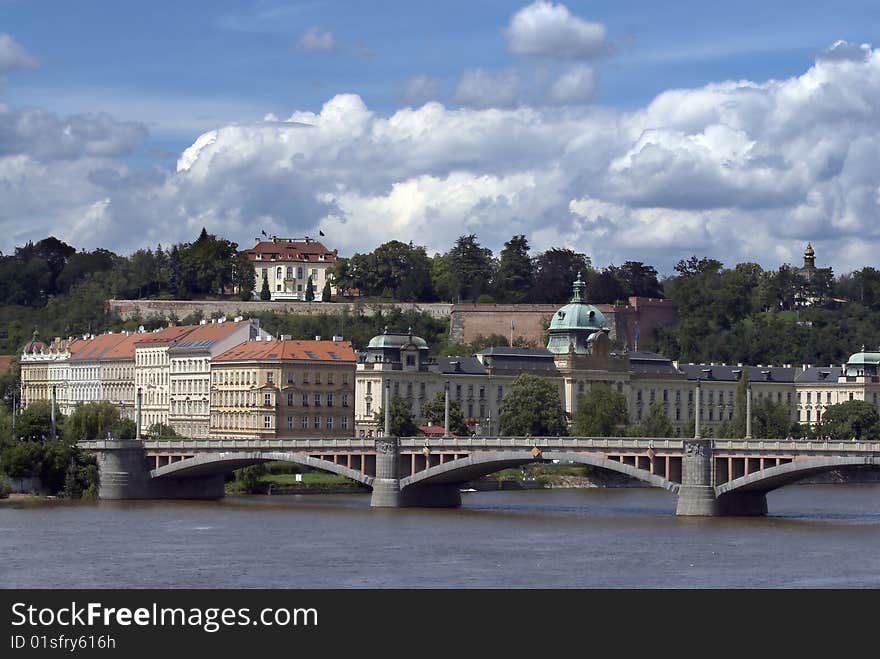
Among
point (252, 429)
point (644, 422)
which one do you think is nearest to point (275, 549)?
Result: point (252, 429)

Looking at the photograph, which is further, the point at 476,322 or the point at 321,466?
the point at 476,322

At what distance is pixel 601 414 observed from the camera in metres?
139

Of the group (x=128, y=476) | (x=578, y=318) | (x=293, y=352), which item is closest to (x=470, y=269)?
(x=578, y=318)

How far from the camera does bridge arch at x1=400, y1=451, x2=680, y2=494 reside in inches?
3593

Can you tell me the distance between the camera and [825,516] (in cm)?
→ 9444

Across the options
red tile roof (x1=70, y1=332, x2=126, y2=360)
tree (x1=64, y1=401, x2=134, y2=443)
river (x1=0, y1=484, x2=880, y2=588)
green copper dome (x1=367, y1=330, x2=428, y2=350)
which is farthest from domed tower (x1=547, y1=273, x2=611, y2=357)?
river (x1=0, y1=484, x2=880, y2=588)

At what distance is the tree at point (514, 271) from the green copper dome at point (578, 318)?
91.9ft

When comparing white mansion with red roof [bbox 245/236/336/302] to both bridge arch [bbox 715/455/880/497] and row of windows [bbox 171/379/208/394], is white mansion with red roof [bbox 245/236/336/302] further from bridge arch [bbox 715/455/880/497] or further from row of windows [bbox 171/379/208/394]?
bridge arch [bbox 715/455/880/497]

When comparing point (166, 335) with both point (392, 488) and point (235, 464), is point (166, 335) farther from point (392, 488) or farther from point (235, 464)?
point (392, 488)

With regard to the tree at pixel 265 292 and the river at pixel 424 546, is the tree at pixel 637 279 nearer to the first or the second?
the tree at pixel 265 292

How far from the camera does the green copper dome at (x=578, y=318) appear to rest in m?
159
